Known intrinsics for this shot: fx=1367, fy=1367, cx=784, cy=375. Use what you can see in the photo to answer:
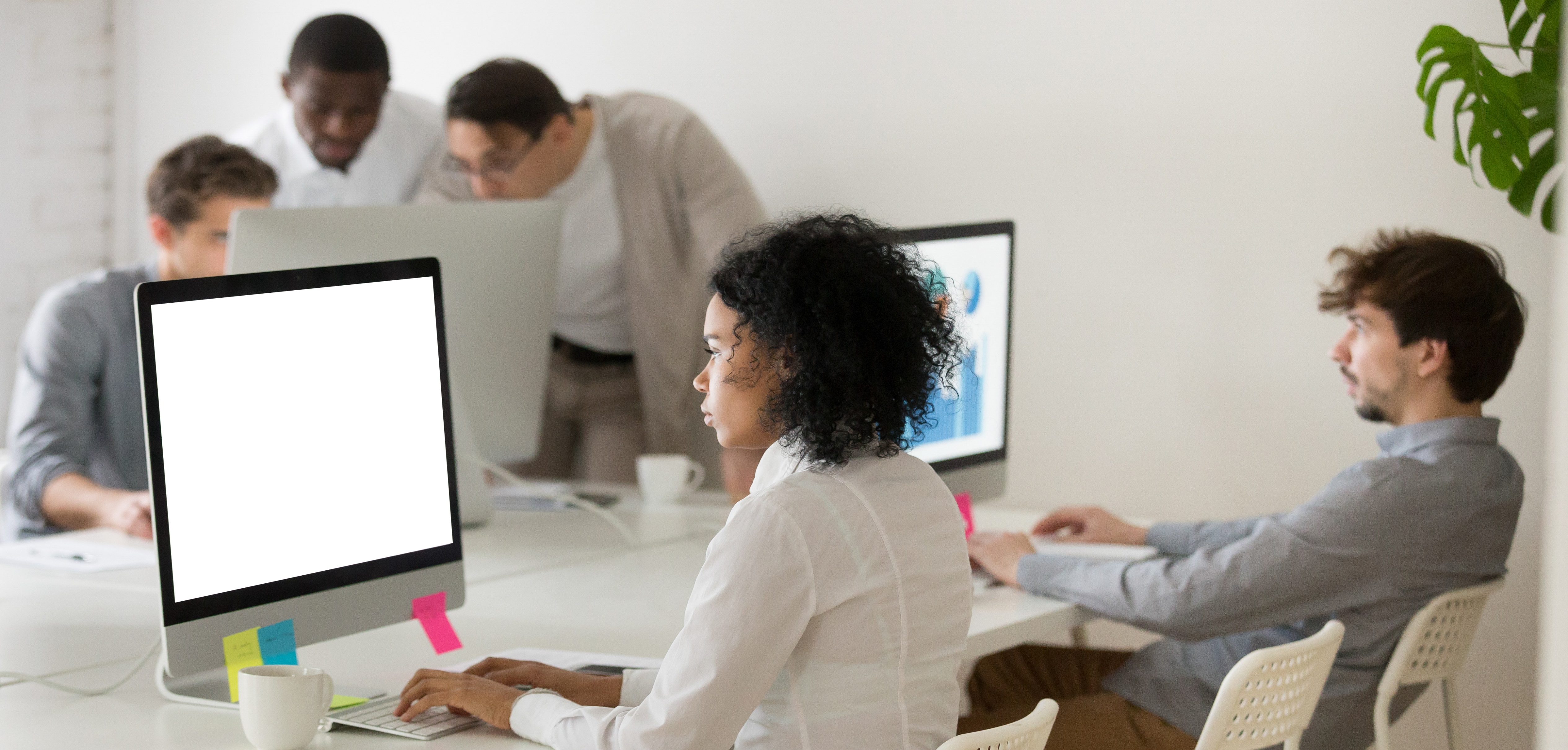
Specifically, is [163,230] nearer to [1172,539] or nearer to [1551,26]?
[1172,539]

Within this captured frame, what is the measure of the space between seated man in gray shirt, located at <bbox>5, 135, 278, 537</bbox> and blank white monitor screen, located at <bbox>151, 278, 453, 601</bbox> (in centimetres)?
113

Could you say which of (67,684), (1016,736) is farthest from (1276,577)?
(67,684)

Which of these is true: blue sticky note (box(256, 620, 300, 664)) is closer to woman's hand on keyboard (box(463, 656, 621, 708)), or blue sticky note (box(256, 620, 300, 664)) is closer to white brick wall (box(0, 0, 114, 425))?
woman's hand on keyboard (box(463, 656, 621, 708))

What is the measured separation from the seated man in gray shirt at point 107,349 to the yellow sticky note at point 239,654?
117 centimetres

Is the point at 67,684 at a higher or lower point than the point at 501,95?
lower

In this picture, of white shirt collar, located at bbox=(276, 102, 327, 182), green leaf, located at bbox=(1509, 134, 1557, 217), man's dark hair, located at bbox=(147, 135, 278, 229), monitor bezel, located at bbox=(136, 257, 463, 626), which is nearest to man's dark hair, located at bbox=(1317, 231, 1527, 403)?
green leaf, located at bbox=(1509, 134, 1557, 217)

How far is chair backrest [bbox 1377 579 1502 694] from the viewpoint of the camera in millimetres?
1827

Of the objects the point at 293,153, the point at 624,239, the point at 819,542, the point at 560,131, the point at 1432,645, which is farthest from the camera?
the point at 293,153

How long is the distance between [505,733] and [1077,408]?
185cm

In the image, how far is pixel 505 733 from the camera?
52.3 inches

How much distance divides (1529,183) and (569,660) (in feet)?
5.09

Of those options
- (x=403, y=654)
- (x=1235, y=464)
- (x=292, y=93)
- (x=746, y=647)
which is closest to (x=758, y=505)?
(x=746, y=647)

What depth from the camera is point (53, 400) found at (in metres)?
2.45

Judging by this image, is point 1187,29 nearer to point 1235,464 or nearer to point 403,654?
point 1235,464
